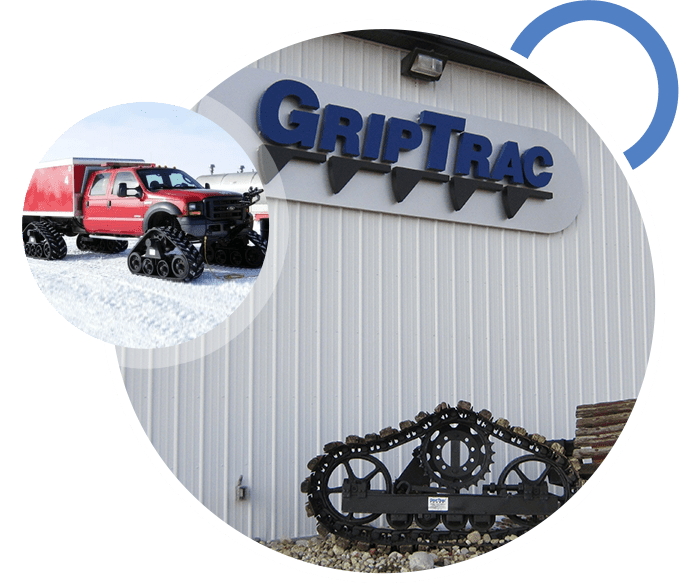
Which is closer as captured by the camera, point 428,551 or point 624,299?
point 428,551

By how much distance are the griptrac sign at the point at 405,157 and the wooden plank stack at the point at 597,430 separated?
4.74 ft

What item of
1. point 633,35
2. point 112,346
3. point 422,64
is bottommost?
point 112,346

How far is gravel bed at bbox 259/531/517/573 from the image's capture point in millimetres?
3475

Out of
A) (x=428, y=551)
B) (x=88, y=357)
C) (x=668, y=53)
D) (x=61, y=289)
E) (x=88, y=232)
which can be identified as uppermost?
(x=668, y=53)

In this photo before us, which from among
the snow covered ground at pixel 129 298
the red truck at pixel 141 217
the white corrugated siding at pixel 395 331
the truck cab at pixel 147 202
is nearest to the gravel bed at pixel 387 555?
the white corrugated siding at pixel 395 331

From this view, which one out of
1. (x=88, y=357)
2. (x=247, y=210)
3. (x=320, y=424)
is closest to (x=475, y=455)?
(x=320, y=424)

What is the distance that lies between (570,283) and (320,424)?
93.0 inches

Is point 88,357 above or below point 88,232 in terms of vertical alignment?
below

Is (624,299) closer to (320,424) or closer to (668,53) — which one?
(668,53)

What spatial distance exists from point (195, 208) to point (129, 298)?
424 mm

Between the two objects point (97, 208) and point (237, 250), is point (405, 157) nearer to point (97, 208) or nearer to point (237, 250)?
point (237, 250)

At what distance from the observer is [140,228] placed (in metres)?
2.47

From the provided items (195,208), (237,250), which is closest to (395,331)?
(237,250)

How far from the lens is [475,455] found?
3551mm
